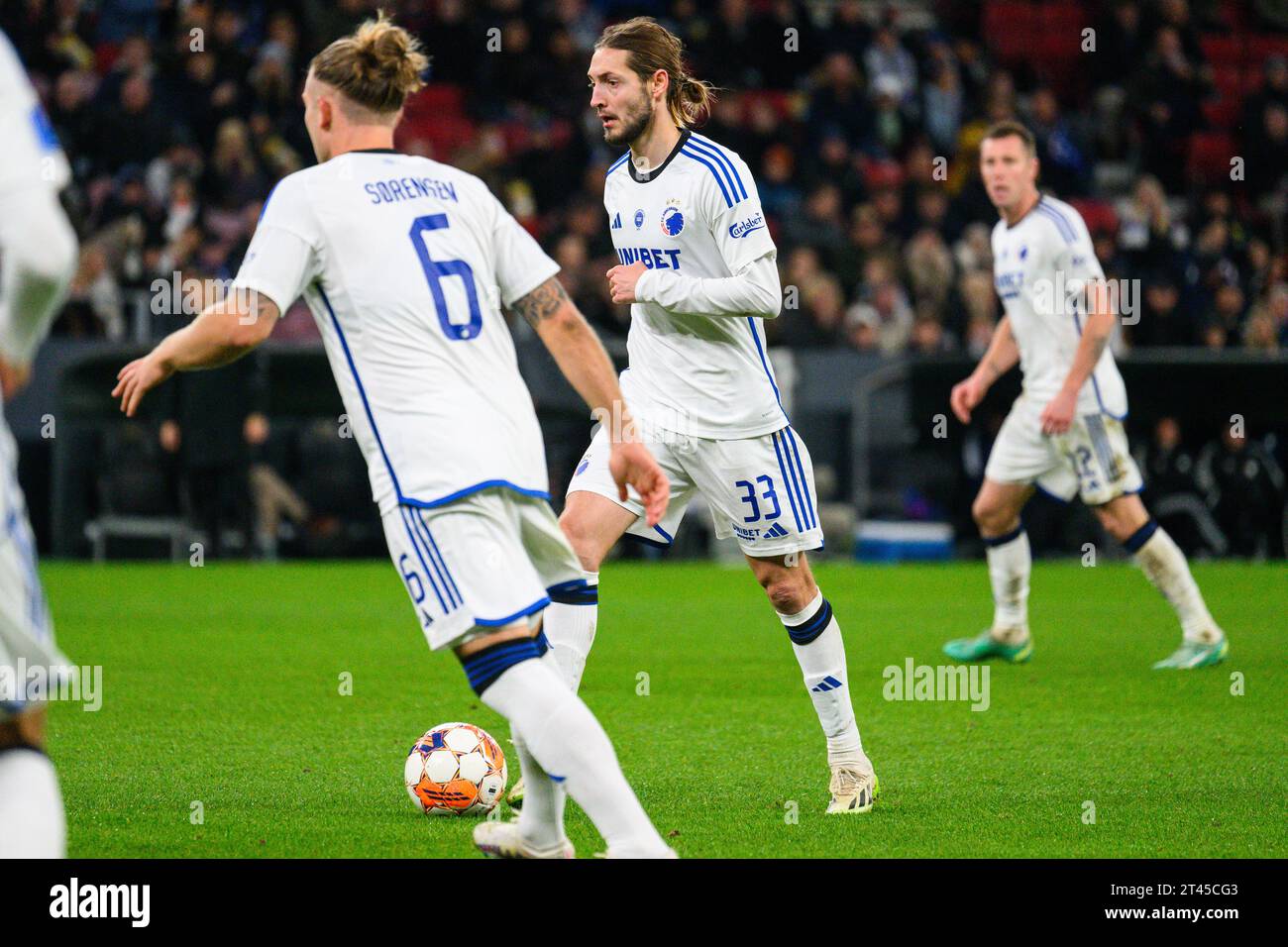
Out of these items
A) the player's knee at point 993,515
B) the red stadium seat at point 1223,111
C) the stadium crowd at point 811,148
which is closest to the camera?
the player's knee at point 993,515

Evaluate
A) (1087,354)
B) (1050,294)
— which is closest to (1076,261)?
(1050,294)

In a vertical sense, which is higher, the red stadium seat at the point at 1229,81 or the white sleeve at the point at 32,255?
the red stadium seat at the point at 1229,81

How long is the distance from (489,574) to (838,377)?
13.0 m

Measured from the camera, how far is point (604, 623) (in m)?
11.3

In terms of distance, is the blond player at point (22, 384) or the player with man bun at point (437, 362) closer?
the blond player at point (22, 384)

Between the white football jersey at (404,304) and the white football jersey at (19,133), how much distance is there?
2.81 feet

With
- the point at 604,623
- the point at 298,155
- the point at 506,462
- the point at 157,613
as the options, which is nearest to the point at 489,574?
the point at 506,462

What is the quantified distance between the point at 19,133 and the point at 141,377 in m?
0.93

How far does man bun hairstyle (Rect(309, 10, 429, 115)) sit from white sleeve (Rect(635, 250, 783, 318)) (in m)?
1.55

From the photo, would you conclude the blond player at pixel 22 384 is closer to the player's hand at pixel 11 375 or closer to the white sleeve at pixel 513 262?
the player's hand at pixel 11 375

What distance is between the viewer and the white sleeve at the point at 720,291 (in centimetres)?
556

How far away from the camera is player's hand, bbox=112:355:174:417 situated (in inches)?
154

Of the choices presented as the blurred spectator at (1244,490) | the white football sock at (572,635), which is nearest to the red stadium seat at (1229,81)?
the blurred spectator at (1244,490)

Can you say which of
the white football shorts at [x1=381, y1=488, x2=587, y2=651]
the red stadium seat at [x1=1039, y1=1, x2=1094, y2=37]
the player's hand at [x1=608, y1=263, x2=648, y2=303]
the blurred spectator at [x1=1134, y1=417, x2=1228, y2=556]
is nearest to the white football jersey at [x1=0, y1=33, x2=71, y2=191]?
the white football shorts at [x1=381, y1=488, x2=587, y2=651]
